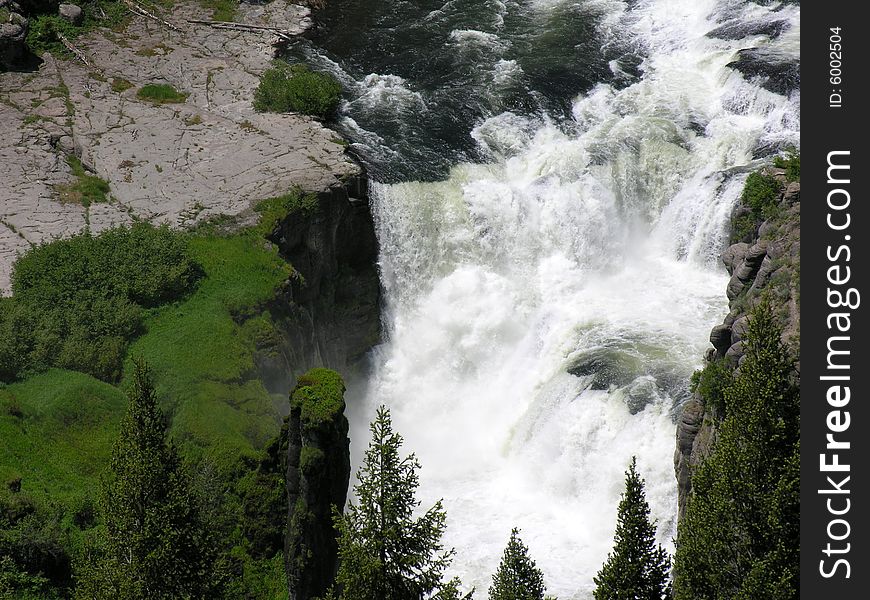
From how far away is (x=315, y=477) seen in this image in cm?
2720

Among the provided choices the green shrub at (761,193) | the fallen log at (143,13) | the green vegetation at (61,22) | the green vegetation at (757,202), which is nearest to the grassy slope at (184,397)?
the green vegetation at (757,202)

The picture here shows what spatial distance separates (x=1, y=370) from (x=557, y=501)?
17917 mm

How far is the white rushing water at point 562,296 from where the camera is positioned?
3412 centimetres

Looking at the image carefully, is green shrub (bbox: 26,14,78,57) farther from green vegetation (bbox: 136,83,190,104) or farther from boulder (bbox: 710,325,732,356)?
boulder (bbox: 710,325,732,356)

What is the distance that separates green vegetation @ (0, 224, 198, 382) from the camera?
3400cm

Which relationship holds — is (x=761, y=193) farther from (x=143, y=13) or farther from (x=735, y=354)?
(x=143, y=13)

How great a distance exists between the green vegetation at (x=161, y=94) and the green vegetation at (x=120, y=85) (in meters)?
0.67

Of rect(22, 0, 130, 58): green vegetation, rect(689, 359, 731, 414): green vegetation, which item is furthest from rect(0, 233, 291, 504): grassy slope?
rect(22, 0, 130, 58): green vegetation

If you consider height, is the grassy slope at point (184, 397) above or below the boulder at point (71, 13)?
below

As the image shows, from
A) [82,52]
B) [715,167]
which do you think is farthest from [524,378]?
[82,52]

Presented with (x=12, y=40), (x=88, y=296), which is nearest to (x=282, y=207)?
(x=88, y=296)

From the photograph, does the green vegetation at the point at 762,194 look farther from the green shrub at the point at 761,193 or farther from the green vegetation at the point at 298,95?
the green vegetation at the point at 298,95

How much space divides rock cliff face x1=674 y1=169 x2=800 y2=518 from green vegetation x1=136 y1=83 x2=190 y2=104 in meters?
26.8

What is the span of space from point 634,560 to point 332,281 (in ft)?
64.9
